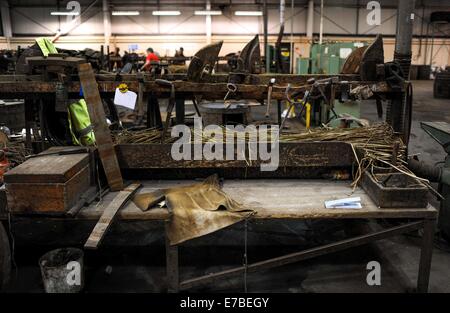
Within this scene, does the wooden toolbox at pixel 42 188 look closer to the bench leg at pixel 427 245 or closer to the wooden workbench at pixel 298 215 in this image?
the wooden workbench at pixel 298 215

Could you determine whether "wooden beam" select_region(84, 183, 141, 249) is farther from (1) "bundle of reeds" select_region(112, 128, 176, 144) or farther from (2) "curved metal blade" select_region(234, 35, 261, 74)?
(2) "curved metal blade" select_region(234, 35, 261, 74)

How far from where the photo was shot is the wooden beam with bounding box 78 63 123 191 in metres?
2.53

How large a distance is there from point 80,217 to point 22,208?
0.32 metres

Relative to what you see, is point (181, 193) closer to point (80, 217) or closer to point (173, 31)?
point (80, 217)

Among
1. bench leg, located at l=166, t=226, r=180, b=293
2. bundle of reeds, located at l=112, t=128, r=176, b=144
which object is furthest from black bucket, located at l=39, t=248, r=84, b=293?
bundle of reeds, located at l=112, t=128, r=176, b=144

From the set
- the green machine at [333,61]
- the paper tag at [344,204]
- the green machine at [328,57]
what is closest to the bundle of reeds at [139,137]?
the paper tag at [344,204]

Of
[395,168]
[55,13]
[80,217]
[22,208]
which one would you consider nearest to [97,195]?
[80,217]

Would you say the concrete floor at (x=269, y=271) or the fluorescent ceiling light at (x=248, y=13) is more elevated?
the fluorescent ceiling light at (x=248, y=13)

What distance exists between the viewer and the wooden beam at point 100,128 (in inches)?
99.5

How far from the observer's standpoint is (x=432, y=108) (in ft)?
33.1

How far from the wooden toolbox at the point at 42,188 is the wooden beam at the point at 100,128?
0.28 m

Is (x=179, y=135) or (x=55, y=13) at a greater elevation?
(x=55, y=13)

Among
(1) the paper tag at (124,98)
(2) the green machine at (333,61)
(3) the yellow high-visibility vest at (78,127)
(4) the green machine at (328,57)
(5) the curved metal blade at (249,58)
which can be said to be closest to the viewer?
(1) the paper tag at (124,98)

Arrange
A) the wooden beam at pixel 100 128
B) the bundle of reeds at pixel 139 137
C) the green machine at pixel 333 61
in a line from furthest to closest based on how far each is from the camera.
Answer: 1. the green machine at pixel 333 61
2. the bundle of reeds at pixel 139 137
3. the wooden beam at pixel 100 128
